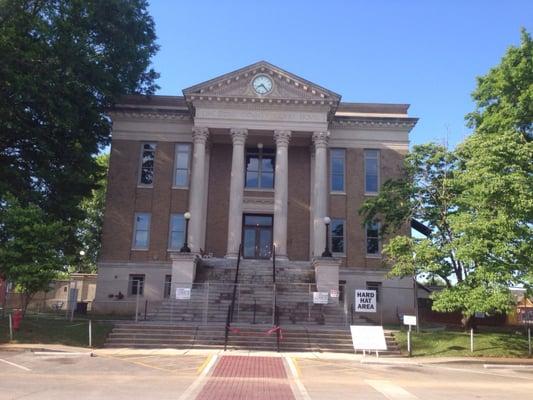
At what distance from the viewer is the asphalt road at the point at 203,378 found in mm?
10656

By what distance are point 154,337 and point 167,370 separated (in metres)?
6.13

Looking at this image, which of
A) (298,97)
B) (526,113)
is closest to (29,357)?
(298,97)

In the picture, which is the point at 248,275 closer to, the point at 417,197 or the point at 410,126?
the point at 417,197

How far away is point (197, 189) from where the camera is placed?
30688 millimetres

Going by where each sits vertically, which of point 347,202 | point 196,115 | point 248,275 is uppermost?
point 196,115

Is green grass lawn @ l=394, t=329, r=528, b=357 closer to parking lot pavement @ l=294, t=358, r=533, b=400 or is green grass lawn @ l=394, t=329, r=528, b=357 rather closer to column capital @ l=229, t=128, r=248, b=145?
parking lot pavement @ l=294, t=358, r=533, b=400

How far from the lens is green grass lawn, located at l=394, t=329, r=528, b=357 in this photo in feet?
63.5

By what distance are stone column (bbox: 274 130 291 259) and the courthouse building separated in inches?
2.4

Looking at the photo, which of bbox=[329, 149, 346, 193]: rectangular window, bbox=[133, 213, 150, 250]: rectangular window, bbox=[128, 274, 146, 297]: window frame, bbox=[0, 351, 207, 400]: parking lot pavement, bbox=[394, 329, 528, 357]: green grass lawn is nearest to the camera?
bbox=[0, 351, 207, 400]: parking lot pavement

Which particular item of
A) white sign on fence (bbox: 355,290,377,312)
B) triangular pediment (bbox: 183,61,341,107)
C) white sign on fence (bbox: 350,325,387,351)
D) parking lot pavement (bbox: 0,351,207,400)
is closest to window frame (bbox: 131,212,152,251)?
triangular pediment (bbox: 183,61,341,107)

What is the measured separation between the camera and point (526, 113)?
24.8 metres

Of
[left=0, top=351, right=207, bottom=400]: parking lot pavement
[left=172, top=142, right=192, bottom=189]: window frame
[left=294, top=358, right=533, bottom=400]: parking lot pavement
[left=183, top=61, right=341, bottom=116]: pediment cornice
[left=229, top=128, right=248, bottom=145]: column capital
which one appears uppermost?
[left=183, top=61, right=341, bottom=116]: pediment cornice

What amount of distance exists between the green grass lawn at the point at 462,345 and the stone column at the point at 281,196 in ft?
32.3

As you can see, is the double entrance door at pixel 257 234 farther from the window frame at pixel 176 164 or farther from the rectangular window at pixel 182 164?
the rectangular window at pixel 182 164
